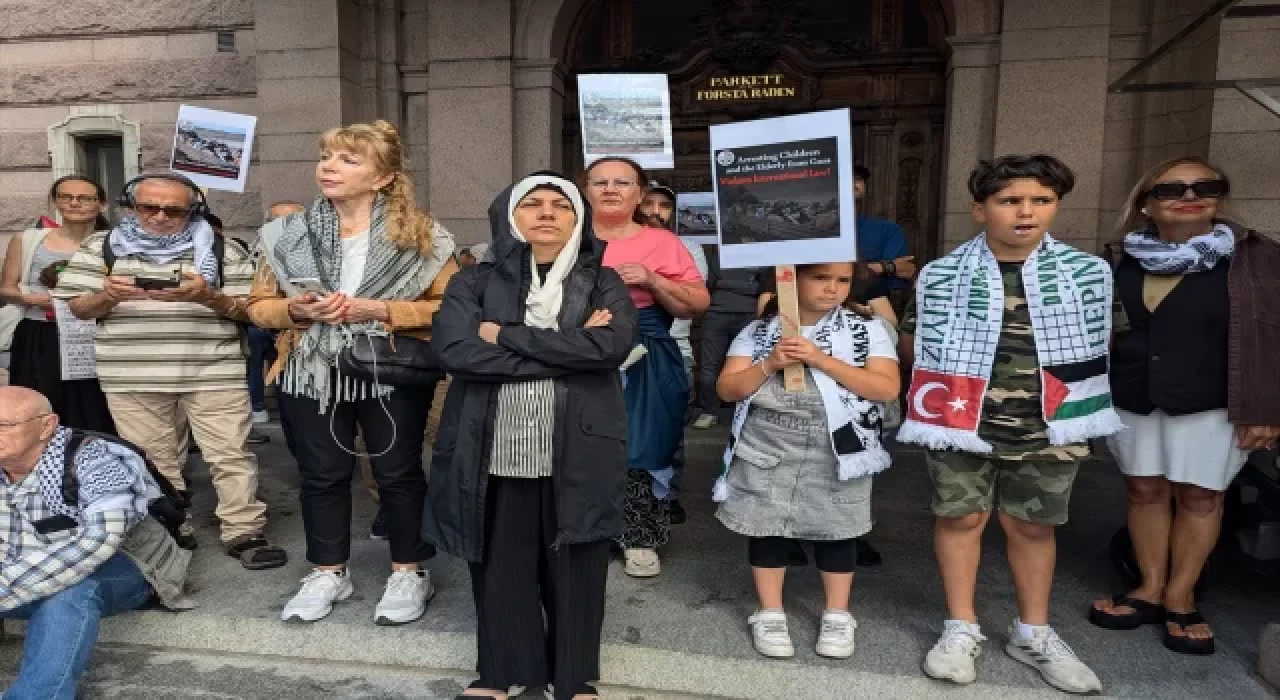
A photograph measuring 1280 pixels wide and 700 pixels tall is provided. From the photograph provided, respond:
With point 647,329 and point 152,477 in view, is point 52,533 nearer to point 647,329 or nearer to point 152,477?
point 152,477

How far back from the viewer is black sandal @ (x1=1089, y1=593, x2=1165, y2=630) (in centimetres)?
298

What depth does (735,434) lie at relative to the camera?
2.86 metres

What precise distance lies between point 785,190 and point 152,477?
8.41ft

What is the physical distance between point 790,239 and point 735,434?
2.37 feet

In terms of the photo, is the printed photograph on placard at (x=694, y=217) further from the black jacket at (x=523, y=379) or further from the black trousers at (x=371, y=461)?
the black jacket at (x=523, y=379)

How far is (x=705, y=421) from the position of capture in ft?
20.5

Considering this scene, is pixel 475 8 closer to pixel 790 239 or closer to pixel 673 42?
pixel 673 42

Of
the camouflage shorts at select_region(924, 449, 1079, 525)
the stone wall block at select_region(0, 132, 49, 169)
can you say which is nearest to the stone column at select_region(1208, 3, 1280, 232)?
the camouflage shorts at select_region(924, 449, 1079, 525)

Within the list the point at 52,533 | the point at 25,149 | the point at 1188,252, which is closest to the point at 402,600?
the point at 52,533

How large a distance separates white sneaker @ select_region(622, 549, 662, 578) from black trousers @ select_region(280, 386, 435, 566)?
85cm

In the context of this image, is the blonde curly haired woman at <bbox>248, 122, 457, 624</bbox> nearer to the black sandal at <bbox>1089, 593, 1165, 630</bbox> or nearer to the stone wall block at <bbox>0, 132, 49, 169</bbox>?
the black sandal at <bbox>1089, 593, 1165, 630</bbox>

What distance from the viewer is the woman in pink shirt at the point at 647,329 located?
326 cm

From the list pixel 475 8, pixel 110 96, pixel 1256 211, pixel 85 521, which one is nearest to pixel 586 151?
pixel 85 521

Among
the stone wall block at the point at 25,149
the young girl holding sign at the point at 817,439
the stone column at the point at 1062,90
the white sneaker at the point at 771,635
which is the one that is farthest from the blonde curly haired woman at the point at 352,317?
the stone wall block at the point at 25,149
